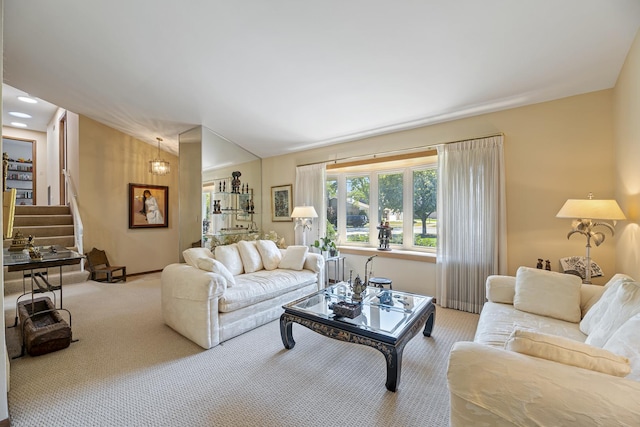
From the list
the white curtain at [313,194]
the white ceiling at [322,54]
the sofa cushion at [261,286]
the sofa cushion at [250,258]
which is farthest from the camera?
the white curtain at [313,194]

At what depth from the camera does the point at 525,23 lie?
209 centimetres

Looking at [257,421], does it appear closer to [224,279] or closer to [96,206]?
[224,279]

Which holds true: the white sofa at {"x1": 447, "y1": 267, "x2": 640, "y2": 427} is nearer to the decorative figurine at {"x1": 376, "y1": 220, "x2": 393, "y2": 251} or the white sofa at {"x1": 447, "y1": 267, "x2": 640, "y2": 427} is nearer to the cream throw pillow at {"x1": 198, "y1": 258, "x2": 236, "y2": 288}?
the cream throw pillow at {"x1": 198, "y1": 258, "x2": 236, "y2": 288}

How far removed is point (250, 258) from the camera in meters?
3.72

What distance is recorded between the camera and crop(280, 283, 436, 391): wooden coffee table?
6.42 feet

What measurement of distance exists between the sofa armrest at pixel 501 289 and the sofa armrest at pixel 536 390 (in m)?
1.53

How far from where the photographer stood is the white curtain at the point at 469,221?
10.9 ft

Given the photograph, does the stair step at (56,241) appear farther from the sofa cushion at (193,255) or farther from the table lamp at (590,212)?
the table lamp at (590,212)

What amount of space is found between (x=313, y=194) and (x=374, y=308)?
289cm

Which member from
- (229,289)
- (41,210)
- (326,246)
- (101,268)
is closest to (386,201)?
(326,246)

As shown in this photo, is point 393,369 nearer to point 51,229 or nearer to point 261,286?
Result: point 261,286

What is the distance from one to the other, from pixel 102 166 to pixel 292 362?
18.8ft

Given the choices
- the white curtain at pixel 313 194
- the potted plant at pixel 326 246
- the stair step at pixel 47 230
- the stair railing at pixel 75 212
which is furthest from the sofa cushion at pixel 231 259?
the stair step at pixel 47 230

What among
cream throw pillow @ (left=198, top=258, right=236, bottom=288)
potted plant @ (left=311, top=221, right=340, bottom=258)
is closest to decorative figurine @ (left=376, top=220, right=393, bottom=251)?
potted plant @ (left=311, top=221, right=340, bottom=258)
